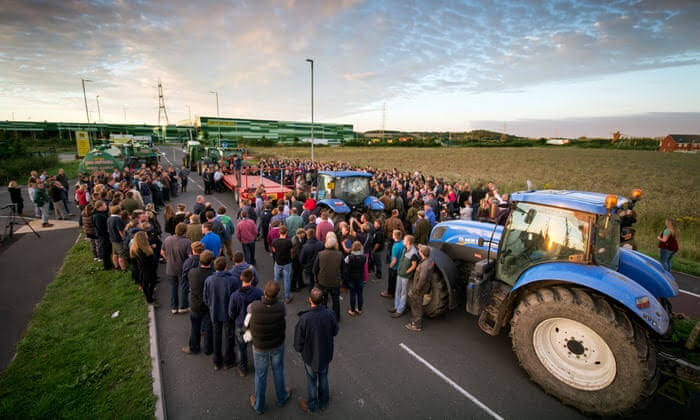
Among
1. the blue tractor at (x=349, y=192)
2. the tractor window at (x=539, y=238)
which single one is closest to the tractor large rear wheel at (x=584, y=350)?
the tractor window at (x=539, y=238)

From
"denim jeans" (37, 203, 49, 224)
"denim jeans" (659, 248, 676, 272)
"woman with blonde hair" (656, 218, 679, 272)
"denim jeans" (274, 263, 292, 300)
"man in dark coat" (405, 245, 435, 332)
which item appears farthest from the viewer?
"denim jeans" (37, 203, 49, 224)

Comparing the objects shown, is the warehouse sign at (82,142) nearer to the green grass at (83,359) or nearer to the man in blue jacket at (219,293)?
the green grass at (83,359)

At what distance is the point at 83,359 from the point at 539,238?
6974 mm

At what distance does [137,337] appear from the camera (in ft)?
17.1

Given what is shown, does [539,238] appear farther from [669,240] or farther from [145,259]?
[145,259]

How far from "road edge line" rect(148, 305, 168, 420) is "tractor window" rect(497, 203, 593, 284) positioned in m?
5.07

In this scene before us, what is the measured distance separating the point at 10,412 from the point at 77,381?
2.05 feet

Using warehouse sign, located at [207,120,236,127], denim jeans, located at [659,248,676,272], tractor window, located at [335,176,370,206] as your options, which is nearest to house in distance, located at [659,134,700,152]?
denim jeans, located at [659,248,676,272]

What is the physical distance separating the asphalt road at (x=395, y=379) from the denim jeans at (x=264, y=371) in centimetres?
20

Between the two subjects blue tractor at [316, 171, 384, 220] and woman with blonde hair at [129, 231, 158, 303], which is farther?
blue tractor at [316, 171, 384, 220]

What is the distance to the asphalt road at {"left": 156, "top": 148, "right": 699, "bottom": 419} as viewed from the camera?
397cm

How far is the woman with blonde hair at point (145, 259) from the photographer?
5969 mm

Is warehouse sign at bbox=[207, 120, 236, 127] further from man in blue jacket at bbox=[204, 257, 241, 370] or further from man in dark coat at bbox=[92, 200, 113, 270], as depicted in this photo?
man in blue jacket at bbox=[204, 257, 241, 370]

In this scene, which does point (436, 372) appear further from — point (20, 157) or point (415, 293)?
point (20, 157)
